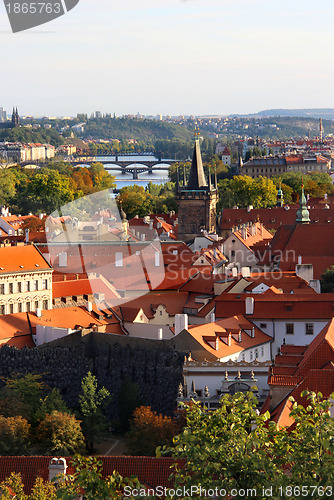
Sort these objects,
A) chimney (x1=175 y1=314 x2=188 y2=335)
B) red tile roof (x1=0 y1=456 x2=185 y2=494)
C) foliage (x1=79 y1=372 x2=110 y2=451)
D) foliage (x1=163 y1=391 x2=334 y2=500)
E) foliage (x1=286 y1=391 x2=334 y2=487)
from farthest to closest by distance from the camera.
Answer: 1. chimney (x1=175 y1=314 x2=188 y2=335)
2. foliage (x1=79 y1=372 x2=110 y2=451)
3. red tile roof (x1=0 y1=456 x2=185 y2=494)
4. foliage (x1=163 y1=391 x2=334 y2=500)
5. foliage (x1=286 y1=391 x2=334 y2=487)

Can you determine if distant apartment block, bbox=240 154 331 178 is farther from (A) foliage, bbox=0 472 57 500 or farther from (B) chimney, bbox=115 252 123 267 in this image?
(A) foliage, bbox=0 472 57 500

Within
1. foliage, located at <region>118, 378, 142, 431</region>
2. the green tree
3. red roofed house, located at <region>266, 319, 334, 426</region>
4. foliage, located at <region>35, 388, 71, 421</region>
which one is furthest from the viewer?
the green tree

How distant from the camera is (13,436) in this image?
40844 mm

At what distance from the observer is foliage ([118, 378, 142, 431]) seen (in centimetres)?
4584

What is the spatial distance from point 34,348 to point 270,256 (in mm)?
26765

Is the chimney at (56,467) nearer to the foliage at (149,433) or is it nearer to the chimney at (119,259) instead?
the foliage at (149,433)

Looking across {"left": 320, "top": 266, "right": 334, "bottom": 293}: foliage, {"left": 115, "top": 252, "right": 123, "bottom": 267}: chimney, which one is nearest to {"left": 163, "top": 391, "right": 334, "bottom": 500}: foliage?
{"left": 320, "top": 266, "right": 334, "bottom": 293}: foliage

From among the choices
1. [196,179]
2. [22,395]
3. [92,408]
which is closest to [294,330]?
[92,408]

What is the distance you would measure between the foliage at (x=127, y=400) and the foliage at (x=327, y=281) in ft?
55.0

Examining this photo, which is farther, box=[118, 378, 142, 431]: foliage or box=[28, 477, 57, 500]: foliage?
box=[118, 378, 142, 431]: foliage

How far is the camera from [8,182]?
14462 centimetres

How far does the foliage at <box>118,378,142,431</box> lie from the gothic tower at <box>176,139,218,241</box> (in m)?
37.5

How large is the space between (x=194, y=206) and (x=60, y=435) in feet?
148

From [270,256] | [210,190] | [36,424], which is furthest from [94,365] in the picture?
[210,190]
